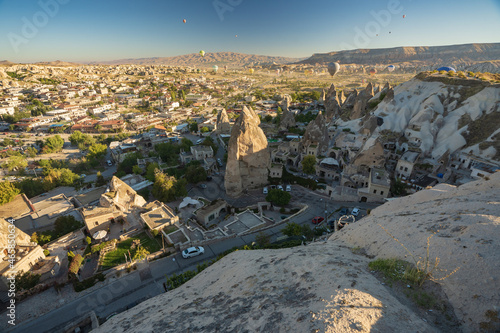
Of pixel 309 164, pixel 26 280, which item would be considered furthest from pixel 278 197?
pixel 26 280

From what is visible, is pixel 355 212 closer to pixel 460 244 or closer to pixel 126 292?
pixel 460 244

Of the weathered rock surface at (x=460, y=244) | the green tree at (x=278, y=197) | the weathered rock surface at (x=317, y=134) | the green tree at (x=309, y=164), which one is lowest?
the green tree at (x=278, y=197)

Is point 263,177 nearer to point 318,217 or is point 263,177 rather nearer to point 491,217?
point 318,217

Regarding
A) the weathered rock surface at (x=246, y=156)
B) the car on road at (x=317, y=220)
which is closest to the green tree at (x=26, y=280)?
the weathered rock surface at (x=246, y=156)

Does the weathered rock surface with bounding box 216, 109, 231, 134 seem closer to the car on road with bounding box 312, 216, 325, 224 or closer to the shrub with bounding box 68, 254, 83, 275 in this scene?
the car on road with bounding box 312, 216, 325, 224

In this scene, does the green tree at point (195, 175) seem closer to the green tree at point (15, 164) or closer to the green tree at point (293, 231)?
the green tree at point (293, 231)

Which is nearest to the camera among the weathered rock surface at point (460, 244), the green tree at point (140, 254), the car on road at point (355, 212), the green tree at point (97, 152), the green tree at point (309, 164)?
the weathered rock surface at point (460, 244)
